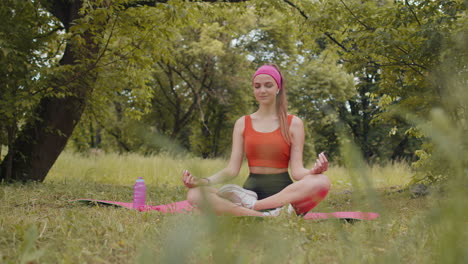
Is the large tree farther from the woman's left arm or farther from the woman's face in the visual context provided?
the woman's left arm

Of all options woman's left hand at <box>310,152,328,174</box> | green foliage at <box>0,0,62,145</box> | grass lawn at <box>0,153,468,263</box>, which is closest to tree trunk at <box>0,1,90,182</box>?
green foliage at <box>0,0,62,145</box>

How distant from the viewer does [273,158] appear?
3.46 meters

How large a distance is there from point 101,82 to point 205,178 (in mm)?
5592

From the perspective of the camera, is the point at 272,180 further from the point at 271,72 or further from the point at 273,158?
the point at 271,72

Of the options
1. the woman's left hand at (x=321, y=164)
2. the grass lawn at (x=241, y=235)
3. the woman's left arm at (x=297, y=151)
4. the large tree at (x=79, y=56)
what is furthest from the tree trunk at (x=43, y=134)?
the woman's left hand at (x=321, y=164)

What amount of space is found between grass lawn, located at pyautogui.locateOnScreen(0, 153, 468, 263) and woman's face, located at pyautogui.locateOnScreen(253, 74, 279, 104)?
1.44m

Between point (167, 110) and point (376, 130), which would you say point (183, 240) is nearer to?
point (167, 110)

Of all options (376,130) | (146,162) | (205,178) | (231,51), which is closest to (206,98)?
(231,51)

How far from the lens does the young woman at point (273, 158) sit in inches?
118

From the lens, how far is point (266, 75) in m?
3.62

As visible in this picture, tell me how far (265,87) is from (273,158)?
2.22 feet

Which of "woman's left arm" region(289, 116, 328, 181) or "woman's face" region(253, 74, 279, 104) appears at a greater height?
"woman's face" region(253, 74, 279, 104)

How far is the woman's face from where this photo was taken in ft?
11.9

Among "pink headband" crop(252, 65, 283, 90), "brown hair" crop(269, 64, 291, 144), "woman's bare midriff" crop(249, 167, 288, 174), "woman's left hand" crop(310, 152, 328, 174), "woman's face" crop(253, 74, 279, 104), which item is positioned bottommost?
"woman's bare midriff" crop(249, 167, 288, 174)
